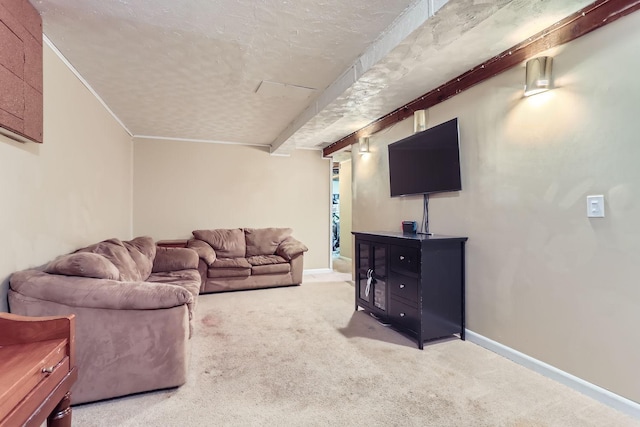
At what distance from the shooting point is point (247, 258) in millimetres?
4867

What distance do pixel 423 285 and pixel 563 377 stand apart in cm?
102

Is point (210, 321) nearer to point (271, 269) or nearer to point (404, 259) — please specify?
point (271, 269)

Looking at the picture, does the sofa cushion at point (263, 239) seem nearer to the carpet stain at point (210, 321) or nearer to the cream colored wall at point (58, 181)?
the carpet stain at point (210, 321)

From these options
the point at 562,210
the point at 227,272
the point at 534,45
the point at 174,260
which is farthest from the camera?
the point at 227,272

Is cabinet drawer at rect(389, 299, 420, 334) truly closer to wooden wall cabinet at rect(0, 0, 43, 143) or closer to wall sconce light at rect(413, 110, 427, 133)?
wall sconce light at rect(413, 110, 427, 133)

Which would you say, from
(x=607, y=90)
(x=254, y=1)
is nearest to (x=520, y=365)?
(x=607, y=90)

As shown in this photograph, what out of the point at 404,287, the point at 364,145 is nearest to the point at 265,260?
the point at 364,145

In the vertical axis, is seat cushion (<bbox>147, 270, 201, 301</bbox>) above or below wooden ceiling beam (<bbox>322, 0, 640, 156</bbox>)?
below

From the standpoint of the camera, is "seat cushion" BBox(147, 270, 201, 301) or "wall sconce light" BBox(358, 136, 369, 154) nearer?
"seat cushion" BBox(147, 270, 201, 301)

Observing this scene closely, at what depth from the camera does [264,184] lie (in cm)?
565

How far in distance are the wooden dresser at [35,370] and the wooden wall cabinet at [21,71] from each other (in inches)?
42.0

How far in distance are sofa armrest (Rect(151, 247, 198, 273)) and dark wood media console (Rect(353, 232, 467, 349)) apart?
2320 millimetres

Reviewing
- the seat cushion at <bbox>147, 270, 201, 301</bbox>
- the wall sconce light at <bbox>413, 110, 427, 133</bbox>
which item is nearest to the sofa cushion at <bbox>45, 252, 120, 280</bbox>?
the seat cushion at <bbox>147, 270, 201, 301</bbox>

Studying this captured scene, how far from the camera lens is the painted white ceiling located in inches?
74.6
